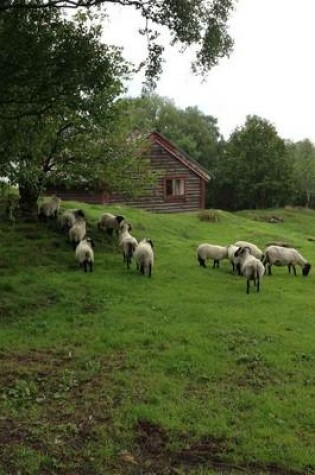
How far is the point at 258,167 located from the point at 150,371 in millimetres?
49589

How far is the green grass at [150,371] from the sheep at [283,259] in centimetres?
146

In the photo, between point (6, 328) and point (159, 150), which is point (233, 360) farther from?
point (159, 150)

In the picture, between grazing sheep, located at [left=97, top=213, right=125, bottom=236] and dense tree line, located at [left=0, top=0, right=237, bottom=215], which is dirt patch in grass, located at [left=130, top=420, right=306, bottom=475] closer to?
dense tree line, located at [left=0, top=0, right=237, bottom=215]

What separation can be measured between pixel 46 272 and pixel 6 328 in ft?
17.5

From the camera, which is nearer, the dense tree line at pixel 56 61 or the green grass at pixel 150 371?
the green grass at pixel 150 371

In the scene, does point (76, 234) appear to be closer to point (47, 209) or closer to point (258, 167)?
point (47, 209)

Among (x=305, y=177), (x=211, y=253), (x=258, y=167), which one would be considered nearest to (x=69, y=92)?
(x=211, y=253)

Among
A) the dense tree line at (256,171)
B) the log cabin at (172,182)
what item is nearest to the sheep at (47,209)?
the log cabin at (172,182)

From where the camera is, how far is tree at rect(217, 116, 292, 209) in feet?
189

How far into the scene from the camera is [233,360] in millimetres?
11094

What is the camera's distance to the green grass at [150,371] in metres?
7.49

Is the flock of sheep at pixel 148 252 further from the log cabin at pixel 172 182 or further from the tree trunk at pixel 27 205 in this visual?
the log cabin at pixel 172 182

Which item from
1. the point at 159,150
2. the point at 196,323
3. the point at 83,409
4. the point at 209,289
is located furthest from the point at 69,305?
the point at 159,150

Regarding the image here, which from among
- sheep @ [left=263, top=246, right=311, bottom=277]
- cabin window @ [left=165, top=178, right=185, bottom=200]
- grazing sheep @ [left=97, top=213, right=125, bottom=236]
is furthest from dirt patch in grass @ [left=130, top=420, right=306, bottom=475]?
cabin window @ [left=165, top=178, right=185, bottom=200]
